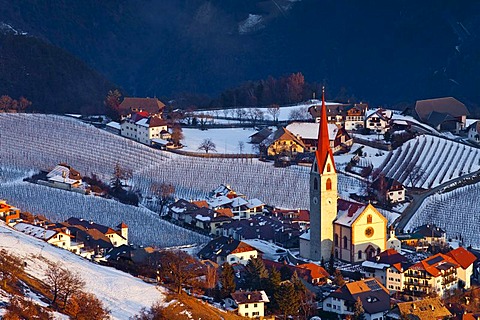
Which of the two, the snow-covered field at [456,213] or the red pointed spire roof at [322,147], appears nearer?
the red pointed spire roof at [322,147]

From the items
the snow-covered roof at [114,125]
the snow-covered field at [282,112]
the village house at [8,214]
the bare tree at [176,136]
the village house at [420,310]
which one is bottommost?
the village house at [420,310]

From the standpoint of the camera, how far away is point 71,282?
153 feet

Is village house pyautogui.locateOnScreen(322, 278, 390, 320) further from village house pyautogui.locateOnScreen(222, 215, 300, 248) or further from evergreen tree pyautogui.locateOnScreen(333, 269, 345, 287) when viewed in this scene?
village house pyautogui.locateOnScreen(222, 215, 300, 248)

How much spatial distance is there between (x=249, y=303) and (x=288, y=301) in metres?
1.36

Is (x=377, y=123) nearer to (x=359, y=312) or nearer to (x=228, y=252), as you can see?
(x=228, y=252)

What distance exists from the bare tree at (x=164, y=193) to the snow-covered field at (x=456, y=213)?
12583mm

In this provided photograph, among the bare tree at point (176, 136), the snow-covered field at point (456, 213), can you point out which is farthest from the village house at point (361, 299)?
the bare tree at point (176, 136)

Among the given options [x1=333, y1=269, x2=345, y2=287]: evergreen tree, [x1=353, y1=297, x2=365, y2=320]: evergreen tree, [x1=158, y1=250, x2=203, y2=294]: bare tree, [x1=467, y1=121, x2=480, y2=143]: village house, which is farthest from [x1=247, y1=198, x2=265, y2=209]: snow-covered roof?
[x1=353, y1=297, x2=365, y2=320]: evergreen tree

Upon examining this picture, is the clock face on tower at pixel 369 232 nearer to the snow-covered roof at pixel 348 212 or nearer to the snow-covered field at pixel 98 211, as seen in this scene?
the snow-covered roof at pixel 348 212

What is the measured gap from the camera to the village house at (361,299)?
51.4 m

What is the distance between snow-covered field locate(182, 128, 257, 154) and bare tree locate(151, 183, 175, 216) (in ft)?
22.3

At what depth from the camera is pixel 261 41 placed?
141 m

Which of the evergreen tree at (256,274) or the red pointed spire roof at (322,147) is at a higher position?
the red pointed spire roof at (322,147)

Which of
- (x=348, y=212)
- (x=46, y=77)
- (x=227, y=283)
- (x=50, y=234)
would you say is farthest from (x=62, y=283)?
(x=46, y=77)
